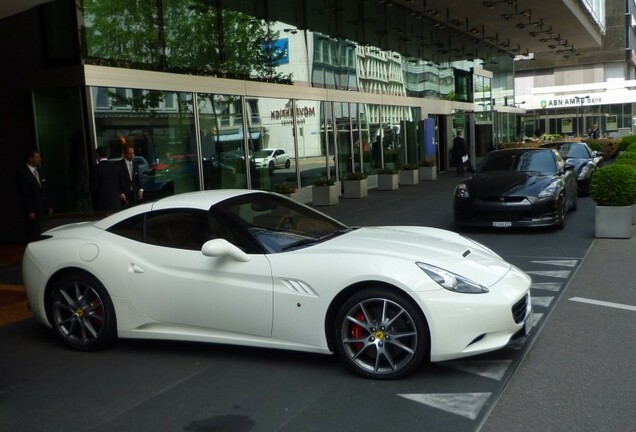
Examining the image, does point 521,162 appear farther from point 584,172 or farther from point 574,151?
point 574,151

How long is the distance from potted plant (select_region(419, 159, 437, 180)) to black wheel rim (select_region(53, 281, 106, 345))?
74.1 feet

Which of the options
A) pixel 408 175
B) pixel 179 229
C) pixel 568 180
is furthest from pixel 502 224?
pixel 408 175

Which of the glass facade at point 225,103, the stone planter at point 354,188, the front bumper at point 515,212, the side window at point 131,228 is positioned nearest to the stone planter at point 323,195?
the glass facade at point 225,103

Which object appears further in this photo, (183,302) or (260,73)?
(260,73)

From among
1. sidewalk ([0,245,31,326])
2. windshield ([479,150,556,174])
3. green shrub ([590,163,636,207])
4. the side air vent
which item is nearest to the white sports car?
the side air vent

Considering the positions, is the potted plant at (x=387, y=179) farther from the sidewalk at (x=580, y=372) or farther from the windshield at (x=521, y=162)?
the sidewalk at (x=580, y=372)

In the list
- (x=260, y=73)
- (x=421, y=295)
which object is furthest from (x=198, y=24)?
(x=421, y=295)

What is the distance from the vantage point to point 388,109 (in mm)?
26453

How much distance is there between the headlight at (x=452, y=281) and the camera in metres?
4.92

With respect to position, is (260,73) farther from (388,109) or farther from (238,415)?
(238,415)

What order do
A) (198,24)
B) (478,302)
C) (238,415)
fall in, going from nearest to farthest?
(238,415)
(478,302)
(198,24)

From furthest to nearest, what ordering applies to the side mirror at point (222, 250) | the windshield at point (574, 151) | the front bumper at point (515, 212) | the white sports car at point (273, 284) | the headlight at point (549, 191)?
the windshield at point (574, 151), the headlight at point (549, 191), the front bumper at point (515, 212), the side mirror at point (222, 250), the white sports car at point (273, 284)

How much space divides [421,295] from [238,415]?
1515mm

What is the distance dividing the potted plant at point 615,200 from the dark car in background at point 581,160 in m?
6.46
